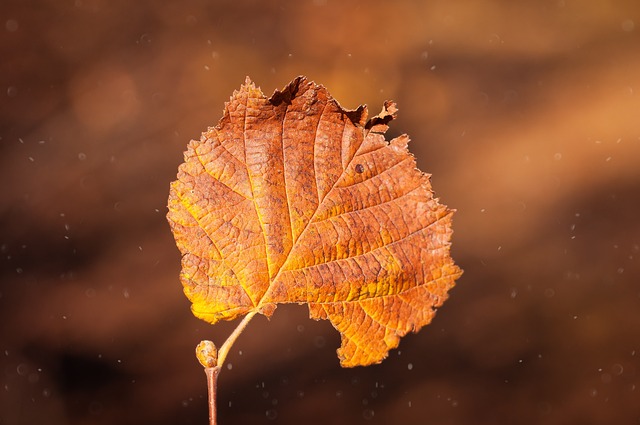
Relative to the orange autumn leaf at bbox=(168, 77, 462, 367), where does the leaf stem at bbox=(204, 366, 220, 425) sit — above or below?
below

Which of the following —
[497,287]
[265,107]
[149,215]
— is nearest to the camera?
[265,107]

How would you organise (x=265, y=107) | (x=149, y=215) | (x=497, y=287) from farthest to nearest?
(x=497, y=287)
(x=149, y=215)
(x=265, y=107)

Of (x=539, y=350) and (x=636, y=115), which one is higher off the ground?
(x=636, y=115)

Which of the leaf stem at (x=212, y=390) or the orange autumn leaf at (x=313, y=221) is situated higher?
the orange autumn leaf at (x=313, y=221)

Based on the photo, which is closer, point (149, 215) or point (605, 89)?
point (149, 215)

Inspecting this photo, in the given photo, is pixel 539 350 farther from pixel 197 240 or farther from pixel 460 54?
pixel 197 240

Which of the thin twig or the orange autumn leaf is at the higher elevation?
the orange autumn leaf

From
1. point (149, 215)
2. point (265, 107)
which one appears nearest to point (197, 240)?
point (265, 107)

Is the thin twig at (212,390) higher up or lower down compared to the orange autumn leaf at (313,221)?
lower down
